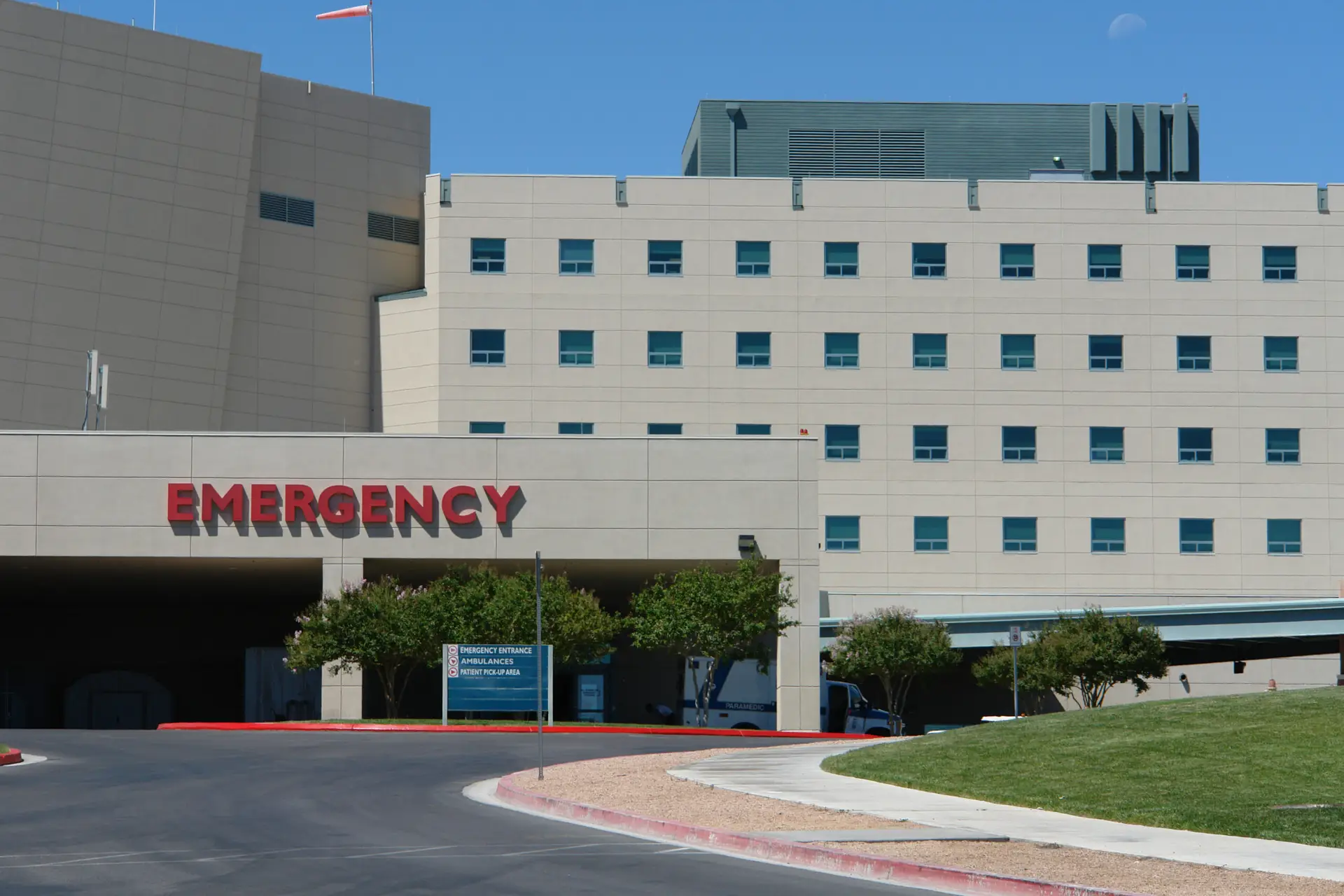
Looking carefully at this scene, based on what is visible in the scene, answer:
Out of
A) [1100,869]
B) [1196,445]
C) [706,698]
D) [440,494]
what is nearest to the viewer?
[1100,869]

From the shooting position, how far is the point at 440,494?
1960 inches

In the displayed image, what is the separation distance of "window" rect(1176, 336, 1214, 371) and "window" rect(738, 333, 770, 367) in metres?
16.9

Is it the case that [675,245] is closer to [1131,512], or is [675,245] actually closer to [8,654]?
[1131,512]

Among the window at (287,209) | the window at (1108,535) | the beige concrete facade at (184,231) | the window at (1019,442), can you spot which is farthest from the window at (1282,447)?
the window at (287,209)

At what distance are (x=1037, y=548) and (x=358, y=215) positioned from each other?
102 feet

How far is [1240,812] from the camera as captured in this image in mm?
18625

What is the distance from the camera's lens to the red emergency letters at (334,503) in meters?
48.9

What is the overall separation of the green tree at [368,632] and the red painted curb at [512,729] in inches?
135

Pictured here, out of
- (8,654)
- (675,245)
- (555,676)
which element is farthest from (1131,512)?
(8,654)

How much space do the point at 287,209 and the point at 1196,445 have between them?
38263mm

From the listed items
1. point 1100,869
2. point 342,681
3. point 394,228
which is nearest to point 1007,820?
point 1100,869

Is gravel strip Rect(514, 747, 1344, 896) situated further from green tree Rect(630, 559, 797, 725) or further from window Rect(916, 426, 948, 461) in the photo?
window Rect(916, 426, 948, 461)

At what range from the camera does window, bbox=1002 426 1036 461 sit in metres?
68.5

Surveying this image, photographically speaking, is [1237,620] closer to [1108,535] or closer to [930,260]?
[1108,535]
